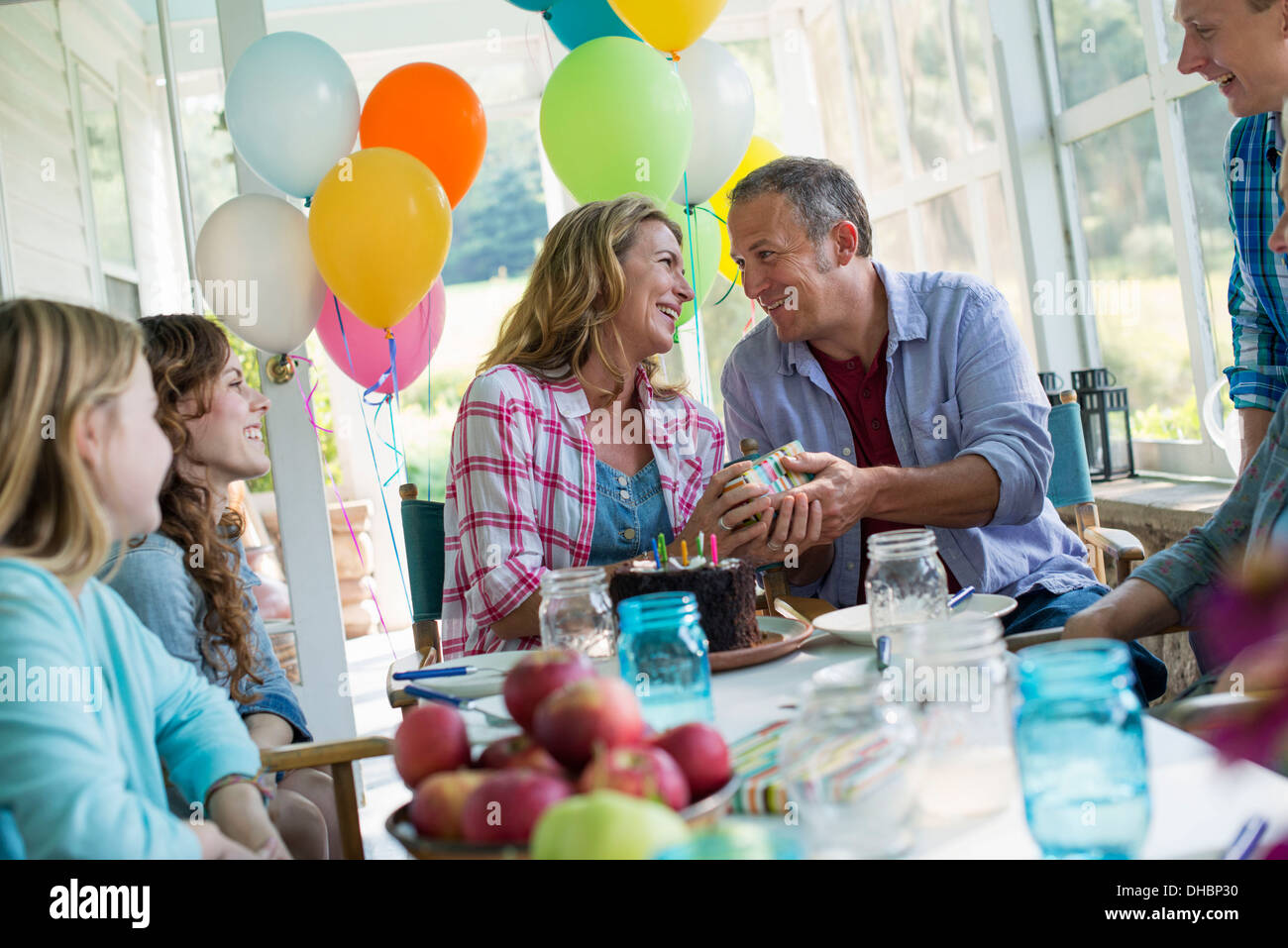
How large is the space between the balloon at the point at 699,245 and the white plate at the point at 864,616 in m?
1.49

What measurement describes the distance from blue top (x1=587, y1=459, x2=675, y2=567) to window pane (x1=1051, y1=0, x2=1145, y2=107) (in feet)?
6.79

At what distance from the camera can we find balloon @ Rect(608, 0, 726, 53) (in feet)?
8.66

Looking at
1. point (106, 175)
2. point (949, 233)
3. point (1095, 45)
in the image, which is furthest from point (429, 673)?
point (949, 233)

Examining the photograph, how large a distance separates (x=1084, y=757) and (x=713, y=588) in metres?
0.66

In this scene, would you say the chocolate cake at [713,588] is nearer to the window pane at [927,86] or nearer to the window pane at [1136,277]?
the window pane at [1136,277]

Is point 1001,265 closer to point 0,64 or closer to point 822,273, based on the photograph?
point 822,273

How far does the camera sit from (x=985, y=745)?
831mm

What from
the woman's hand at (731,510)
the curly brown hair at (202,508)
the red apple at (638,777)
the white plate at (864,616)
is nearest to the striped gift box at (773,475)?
the woman's hand at (731,510)

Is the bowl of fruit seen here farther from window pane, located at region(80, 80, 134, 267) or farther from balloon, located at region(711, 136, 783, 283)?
window pane, located at region(80, 80, 134, 267)

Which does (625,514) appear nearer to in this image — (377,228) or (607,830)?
(377,228)

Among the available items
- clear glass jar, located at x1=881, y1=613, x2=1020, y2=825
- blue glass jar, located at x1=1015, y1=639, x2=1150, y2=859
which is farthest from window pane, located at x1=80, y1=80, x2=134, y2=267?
blue glass jar, located at x1=1015, y1=639, x2=1150, y2=859

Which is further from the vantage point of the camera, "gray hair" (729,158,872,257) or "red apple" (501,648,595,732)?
"gray hair" (729,158,872,257)

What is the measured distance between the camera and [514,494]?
1.96 metres
